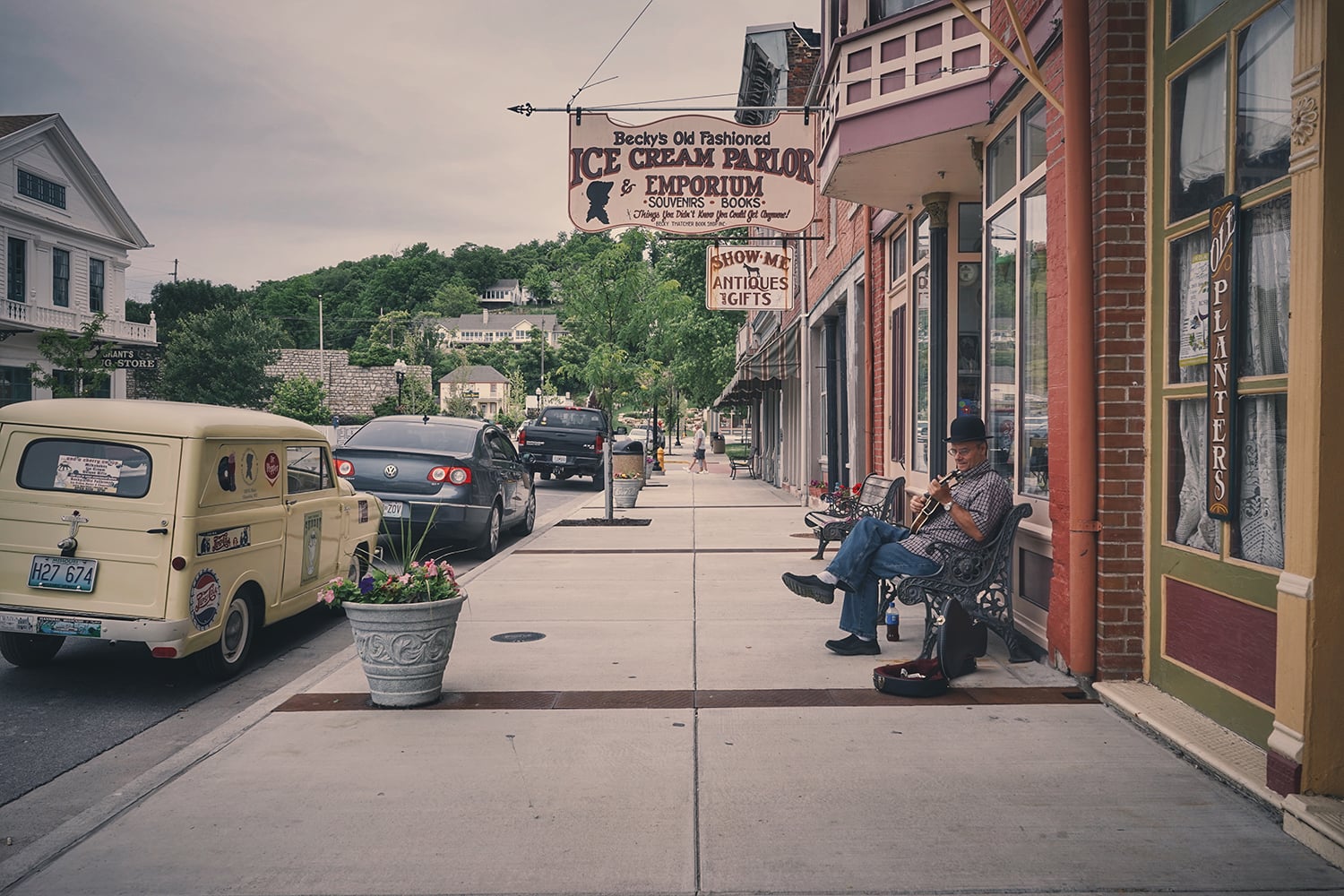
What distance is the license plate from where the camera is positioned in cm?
604

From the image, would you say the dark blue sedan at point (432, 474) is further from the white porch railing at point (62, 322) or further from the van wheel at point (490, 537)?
the white porch railing at point (62, 322)

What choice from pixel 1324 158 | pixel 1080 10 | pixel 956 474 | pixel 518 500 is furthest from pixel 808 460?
pixel 1324 158

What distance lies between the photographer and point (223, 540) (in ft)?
21.2

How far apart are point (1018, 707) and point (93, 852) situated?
14.0ft

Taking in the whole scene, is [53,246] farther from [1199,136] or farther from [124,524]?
[1199,136]

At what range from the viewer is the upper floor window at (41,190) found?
3647 cm

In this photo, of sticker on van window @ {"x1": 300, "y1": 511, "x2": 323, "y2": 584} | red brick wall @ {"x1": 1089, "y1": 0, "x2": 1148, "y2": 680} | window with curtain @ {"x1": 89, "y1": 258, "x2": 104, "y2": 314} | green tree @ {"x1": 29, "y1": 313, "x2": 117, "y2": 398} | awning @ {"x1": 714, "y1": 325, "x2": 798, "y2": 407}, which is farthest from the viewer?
window with curtain @ {"x1": 89, "y1": 258, "x2": 104, "y2": 314}

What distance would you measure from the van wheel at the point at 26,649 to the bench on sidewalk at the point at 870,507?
6607 millimetres

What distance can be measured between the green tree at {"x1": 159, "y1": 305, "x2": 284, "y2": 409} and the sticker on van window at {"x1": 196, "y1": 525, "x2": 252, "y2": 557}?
54419 mm

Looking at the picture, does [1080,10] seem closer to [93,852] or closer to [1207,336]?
[1207,336]

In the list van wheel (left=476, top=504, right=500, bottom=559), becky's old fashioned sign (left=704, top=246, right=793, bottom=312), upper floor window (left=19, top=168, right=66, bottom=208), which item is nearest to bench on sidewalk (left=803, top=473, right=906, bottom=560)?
van wheel (left=476, top=504, right=500, bottom=559)

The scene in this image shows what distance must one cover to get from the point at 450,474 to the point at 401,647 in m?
6.10

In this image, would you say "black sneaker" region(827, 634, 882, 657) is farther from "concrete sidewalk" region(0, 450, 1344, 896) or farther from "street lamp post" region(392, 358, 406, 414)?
"street lamp post" region(392, 358, 406, 414)

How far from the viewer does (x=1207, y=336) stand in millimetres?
4785
